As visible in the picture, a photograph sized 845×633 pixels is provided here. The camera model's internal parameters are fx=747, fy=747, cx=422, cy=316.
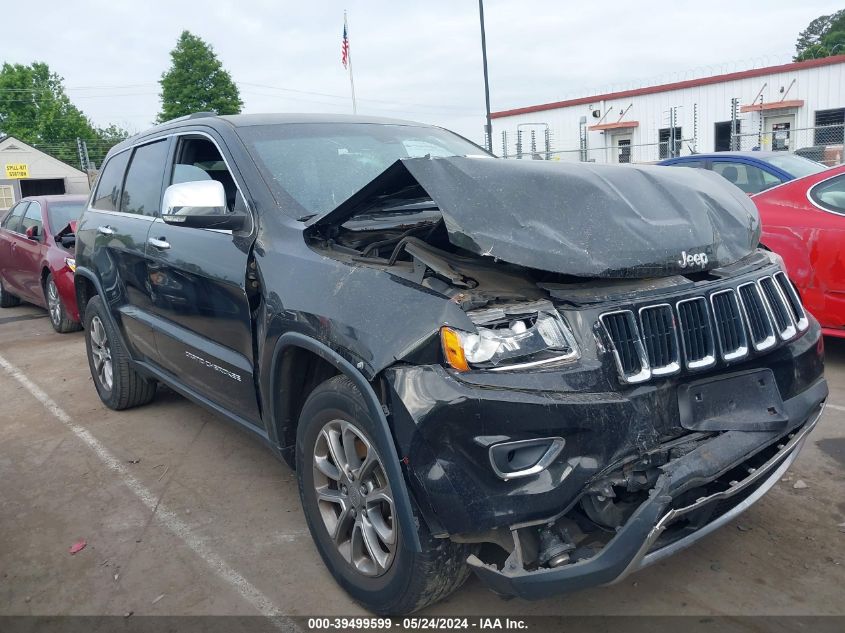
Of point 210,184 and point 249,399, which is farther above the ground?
point 210,184

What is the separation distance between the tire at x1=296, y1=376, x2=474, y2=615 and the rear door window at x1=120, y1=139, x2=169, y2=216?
2.13 metres

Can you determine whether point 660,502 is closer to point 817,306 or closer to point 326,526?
point 326,526

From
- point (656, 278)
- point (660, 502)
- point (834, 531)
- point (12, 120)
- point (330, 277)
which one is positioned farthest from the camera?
point (12, 120)

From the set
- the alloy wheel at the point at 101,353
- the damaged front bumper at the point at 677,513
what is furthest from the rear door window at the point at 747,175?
the alloy wheel at the point at 101,353

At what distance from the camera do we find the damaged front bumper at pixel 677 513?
2139 mm

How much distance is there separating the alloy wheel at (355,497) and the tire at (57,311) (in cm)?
649

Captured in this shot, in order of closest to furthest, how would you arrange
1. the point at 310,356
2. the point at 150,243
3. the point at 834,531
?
the point at 310,356 → the point at 834,531 → the point at 150,243

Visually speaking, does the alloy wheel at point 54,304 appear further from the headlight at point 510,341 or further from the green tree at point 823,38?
the green tree at point 823,38

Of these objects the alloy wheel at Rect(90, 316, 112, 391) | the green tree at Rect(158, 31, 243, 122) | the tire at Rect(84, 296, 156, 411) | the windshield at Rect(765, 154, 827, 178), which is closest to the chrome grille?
the tire at Rect(84, 296, 156, 411)

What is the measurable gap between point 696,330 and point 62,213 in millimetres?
8071

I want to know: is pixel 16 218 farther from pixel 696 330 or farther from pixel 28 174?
pixel 28 174

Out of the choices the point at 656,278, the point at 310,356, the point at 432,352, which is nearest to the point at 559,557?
the point at 432,352

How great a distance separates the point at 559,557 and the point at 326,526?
3.42ft

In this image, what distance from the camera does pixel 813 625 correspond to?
8.45 feet
